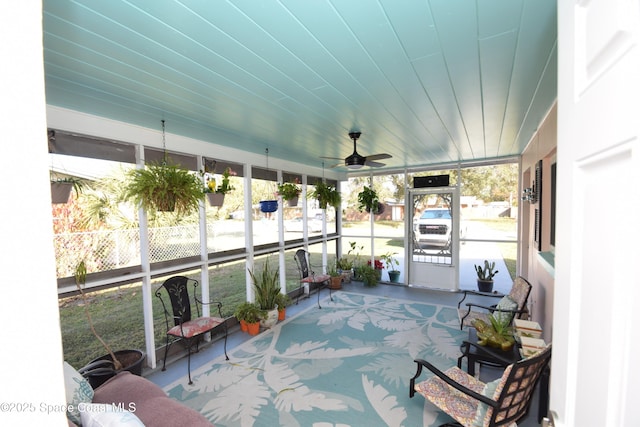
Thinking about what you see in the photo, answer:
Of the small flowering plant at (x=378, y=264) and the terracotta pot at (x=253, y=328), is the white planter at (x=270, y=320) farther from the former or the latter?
the small flowering plant at (x=378, y=264)

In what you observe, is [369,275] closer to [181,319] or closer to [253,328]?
[253,328]

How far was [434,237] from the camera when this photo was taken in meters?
6.14

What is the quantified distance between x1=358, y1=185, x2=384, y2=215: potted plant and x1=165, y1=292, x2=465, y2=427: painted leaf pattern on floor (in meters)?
2.62

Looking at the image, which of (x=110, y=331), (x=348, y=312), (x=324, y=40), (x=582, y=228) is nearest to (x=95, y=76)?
(x=324, y=40)

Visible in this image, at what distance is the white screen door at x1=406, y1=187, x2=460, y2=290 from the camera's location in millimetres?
5914

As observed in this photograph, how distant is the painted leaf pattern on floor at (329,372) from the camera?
2400 millimetres

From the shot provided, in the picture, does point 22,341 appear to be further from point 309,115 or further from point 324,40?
point 309,115

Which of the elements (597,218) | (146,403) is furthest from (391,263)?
(597,218)

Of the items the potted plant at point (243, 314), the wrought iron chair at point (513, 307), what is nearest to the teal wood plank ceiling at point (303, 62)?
the wrought iron chair at point (513, 307)

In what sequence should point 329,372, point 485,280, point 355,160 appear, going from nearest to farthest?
point 329,372 < point 355,160 < point 485,280

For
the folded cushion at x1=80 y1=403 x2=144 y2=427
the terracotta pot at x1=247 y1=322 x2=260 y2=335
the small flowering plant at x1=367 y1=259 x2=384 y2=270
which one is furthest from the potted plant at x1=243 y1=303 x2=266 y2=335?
the small flowering plant at x1=367 y1=259 x2=384 y2=270

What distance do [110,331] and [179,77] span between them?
148 inches

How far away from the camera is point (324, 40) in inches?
59.8

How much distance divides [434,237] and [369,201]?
1.66m
